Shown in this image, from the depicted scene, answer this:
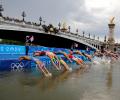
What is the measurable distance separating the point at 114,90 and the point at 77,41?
3357 inches

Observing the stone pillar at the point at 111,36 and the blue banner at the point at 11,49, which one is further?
the stone pillar at the point at 111,36

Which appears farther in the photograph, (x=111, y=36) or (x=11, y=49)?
(x=111, y=36)

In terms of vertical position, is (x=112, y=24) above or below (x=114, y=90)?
above

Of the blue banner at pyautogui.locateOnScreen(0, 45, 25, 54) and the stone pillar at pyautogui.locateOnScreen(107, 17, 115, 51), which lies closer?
the blue banner at pyautogui.locateOnScreen(0, 45, 25, 54)

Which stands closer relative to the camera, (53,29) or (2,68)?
(2,68)

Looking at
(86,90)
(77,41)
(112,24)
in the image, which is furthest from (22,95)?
(112,24)

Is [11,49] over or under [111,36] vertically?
under

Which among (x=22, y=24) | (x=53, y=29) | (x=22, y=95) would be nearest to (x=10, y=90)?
(x=22, y=95)

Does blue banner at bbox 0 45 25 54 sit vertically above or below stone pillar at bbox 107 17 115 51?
below

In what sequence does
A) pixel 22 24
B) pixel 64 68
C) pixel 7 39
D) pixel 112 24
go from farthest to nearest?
pixel 112 24
pixel 7 39
pixel 22 24
pixel 64 68

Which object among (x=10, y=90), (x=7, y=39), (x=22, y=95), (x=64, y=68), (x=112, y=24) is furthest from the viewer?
(x=112, y=24)

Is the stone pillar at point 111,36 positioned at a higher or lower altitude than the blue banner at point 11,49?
higher

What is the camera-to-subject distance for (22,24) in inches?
2689

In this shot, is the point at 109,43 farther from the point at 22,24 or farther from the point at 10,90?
the point at 10,90
